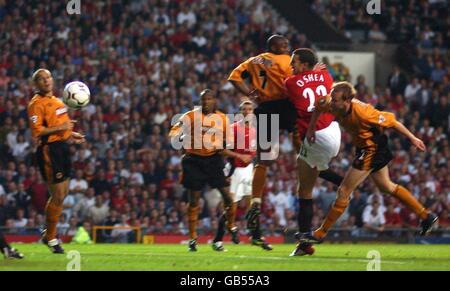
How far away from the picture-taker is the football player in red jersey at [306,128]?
41.5 ft

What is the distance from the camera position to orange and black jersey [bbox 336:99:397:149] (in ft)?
41.1

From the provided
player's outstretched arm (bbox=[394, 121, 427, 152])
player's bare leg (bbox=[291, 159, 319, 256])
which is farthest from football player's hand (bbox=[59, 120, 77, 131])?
player's outstretched arm (bbox=[394, 121, 427, 152])

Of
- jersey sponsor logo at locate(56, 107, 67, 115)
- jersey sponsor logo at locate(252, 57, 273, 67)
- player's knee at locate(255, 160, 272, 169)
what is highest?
jersey sponsor logo at locate(252, 57, 273, 67)

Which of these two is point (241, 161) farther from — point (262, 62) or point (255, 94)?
point (262, 62)

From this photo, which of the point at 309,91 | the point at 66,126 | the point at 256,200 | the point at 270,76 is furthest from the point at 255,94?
the point at 66,126

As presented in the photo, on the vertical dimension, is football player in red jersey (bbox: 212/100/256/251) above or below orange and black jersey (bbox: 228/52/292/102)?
below

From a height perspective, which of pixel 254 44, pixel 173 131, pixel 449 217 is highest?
pixel 254 44

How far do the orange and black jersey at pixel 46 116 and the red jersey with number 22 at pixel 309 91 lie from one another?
9.80 feet

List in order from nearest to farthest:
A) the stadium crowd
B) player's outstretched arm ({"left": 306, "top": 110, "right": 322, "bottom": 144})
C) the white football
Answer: player's outstretched arm ({"left": 306, "top": 110, "right": 322, "bottom": 144}) → the white football → the stadium crowd

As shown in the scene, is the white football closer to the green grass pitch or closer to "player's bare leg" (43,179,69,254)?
"player's bare leg" (43,179,69,254)

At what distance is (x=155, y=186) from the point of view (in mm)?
22516
